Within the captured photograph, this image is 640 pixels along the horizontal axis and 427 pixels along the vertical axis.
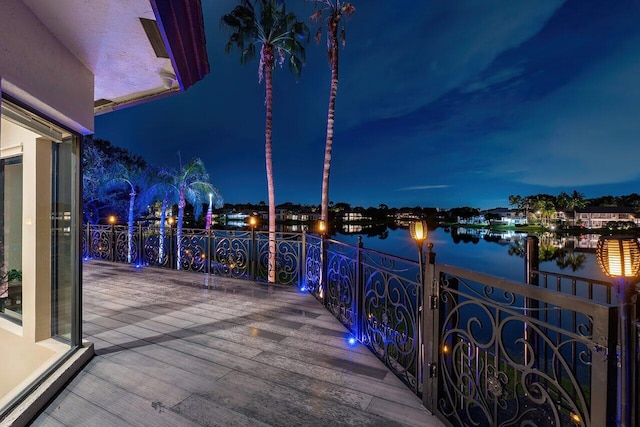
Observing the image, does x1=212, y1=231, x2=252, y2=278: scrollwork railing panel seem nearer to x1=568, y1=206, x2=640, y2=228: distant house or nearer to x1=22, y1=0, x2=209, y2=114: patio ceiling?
x1=22, y1=0, x2=209, y2=114: patio ceiling

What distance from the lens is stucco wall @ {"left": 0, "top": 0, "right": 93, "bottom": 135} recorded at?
5.83ft

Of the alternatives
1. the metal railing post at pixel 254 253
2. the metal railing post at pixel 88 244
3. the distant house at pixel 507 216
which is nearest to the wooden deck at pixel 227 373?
the metal railing post at pixel 254 253

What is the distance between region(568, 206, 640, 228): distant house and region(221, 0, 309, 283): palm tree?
301 feet

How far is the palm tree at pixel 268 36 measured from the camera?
10.5 metres

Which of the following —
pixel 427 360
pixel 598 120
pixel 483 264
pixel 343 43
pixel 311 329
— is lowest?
pixel 483 264

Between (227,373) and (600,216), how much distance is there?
99700mm

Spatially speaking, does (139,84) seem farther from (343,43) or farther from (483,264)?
(483,264)

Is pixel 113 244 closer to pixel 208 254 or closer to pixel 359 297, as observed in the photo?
pixel 208 254

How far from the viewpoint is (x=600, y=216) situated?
7394 centimetres

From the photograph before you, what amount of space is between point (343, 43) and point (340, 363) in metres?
10.2

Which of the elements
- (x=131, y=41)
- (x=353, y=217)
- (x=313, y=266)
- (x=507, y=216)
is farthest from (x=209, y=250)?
(x=507, y=216)

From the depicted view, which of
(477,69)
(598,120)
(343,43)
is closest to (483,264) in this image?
(477,69)

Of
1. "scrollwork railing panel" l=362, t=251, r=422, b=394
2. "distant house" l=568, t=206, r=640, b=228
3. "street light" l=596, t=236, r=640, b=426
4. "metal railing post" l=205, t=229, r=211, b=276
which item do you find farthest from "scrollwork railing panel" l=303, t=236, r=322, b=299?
"distant house" l=568, t=206, r=640, b=228

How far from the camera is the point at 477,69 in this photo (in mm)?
31703
